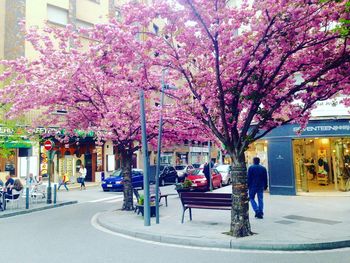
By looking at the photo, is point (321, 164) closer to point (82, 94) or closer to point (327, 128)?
point (327, 128)

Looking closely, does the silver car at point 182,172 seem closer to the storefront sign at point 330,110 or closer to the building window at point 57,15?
the storefront sign at point 330,110

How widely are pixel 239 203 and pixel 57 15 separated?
2370cm

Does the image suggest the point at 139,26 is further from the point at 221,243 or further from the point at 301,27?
the point at 221,243

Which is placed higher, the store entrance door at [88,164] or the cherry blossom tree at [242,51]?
the cherry blossom tree at [242,51]

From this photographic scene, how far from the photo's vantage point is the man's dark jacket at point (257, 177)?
10704 millimetres

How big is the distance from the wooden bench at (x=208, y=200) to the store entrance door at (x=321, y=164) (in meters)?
8.04

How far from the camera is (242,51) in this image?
8695 millimetres

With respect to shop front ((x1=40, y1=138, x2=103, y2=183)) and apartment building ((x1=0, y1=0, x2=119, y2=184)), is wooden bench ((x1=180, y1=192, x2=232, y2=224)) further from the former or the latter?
shop front ((x1=40, y1=138, x2=103, y2=183))

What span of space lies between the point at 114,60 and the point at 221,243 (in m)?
5.37

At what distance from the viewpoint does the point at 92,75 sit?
39.3 feet

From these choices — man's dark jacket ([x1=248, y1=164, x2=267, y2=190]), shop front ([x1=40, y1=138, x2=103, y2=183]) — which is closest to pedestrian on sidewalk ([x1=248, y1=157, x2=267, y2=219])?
man's dark jacket ([x1=248, y1=164, x2=267, y2=190])

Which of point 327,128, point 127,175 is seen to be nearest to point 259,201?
point 127,175

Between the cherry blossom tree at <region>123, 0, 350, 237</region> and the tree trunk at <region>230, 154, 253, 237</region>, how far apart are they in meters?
0.02

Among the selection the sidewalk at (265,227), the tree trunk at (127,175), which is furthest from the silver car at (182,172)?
the sidewalk at (265,227)
